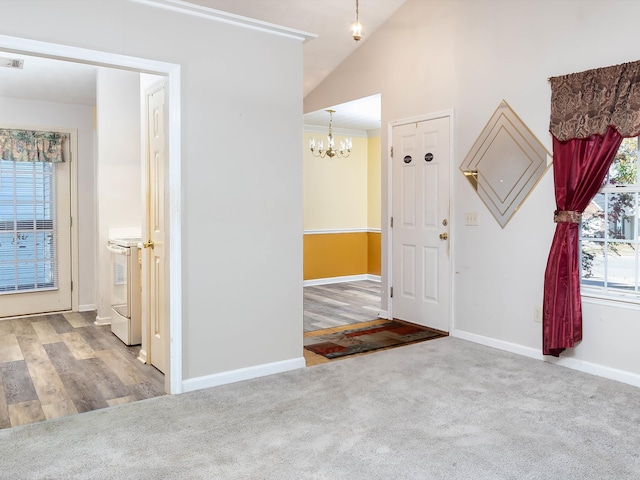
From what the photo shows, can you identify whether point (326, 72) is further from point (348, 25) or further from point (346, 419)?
point (346, 419)

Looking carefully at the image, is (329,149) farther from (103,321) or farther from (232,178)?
(232,178)

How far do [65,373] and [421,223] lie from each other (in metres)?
3.29

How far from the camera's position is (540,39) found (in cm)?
384

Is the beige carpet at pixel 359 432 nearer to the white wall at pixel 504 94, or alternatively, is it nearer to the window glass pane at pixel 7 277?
the white wall at pixel 504 94

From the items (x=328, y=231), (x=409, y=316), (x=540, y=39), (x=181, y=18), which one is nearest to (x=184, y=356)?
(x=181, y=18)

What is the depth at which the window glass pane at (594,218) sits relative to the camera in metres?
3.58

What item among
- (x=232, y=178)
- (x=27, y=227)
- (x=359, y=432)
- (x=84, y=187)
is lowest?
(x=359, y=432)

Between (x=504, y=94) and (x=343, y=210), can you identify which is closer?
(x=504, y=94)

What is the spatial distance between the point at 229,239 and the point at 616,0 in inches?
118

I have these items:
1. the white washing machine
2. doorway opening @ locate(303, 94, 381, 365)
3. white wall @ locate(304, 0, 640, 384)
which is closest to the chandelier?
doorway opening @ locate(303, 94, 381, 365)

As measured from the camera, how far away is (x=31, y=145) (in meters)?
5.62

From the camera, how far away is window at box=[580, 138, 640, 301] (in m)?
3.42

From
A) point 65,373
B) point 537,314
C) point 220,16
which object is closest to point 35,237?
point 65,373

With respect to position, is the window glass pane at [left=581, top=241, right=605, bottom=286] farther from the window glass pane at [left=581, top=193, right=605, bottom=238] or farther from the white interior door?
the white interior door
